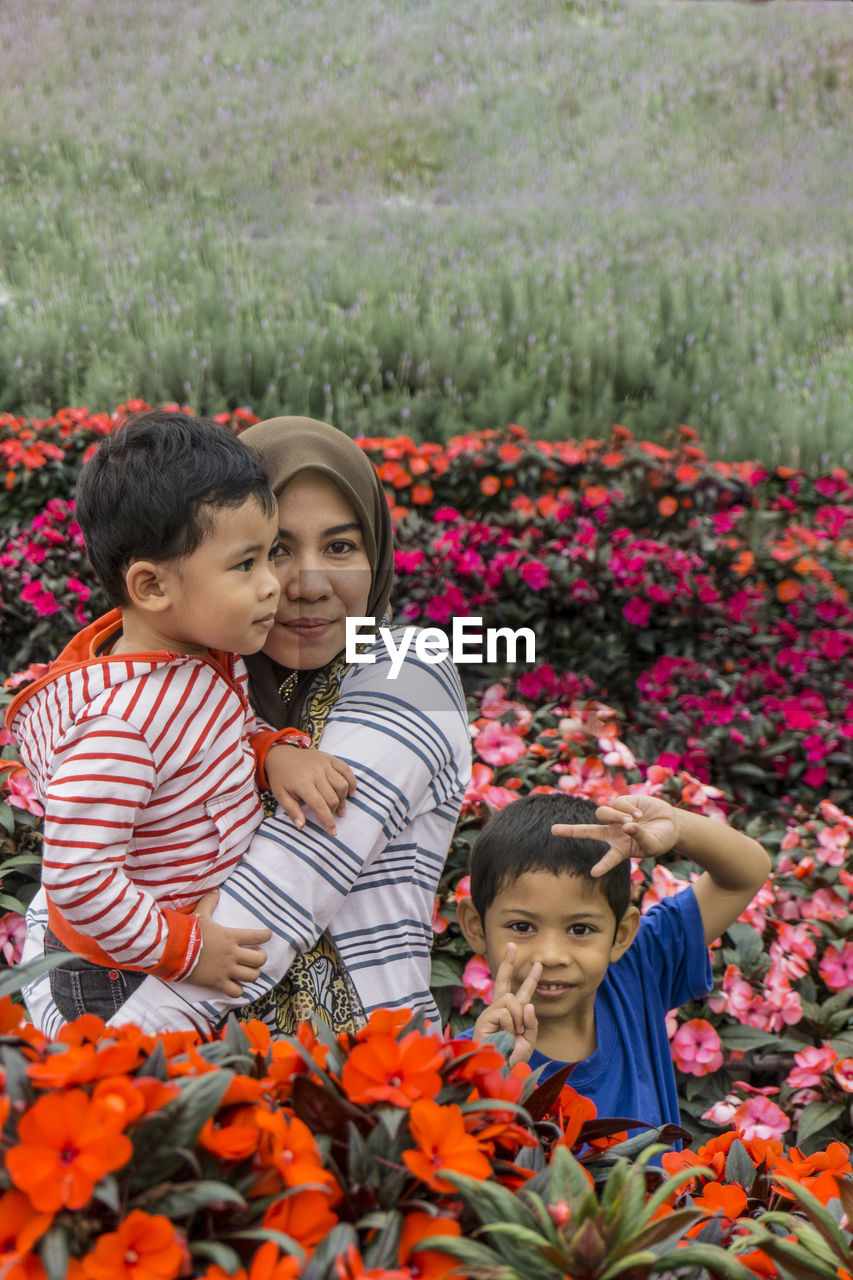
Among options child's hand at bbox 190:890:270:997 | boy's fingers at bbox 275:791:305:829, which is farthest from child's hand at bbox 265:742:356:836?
child's hand at bbox 190:890:270:997

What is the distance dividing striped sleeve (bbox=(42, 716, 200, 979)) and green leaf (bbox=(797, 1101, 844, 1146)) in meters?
1.19

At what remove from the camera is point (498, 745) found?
2.48 meters

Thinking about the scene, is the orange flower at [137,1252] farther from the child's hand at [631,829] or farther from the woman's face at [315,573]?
the woman's face at [315,573]

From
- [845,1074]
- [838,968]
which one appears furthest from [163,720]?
[838,968]

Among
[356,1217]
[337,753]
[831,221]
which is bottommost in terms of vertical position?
[831,221]

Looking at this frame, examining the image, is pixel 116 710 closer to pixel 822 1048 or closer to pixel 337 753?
pixel 337 753

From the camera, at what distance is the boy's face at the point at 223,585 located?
4.34 ft

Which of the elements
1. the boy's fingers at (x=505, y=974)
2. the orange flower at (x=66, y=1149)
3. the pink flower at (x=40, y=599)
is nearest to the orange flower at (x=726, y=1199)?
the boy's fingers at (x=505, y=974)

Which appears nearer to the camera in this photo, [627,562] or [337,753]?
[337,753]

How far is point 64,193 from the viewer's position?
6.52 meters

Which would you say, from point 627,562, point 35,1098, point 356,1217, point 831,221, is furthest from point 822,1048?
point 831,221

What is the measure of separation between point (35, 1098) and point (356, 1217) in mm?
238

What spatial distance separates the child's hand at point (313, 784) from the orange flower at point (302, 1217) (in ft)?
1.90

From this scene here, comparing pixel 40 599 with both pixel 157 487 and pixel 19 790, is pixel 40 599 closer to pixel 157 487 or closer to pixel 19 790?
pixel 19 790
